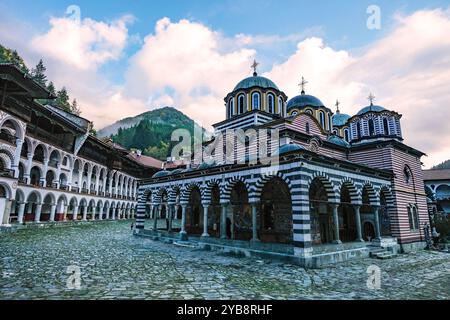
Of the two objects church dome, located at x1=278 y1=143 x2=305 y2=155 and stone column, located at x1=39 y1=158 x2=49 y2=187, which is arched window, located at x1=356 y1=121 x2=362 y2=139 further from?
stone column, located at x1=39 y1=158 x2=49 y2=187

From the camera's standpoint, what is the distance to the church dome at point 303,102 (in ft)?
81.1

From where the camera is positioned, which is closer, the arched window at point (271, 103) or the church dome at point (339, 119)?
the arched window at point (271, 103)

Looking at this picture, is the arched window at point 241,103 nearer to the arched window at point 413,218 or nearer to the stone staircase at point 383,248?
the stone staircase at point 383,248

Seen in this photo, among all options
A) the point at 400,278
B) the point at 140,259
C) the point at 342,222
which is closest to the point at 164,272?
the point at 140,259

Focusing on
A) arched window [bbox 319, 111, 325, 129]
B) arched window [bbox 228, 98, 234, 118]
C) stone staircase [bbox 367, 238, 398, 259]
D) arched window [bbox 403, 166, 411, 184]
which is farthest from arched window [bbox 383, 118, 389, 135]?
arched window [bbox 228, 98, 234, 118]

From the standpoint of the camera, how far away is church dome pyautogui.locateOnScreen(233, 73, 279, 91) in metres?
21.4

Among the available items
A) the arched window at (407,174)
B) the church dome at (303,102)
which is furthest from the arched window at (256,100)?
the arched window at (407,174)

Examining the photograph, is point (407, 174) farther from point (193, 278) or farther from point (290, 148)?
point (193, 278)

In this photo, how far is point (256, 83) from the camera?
2155 cm

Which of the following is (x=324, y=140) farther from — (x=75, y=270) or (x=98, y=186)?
(x=98, y=186)

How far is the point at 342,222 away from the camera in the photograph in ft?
60.6

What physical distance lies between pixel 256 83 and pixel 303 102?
5.92m

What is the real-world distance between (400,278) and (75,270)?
1077 centimetres

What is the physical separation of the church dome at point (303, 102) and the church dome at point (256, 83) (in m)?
3.74
